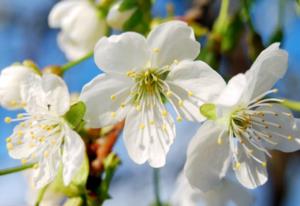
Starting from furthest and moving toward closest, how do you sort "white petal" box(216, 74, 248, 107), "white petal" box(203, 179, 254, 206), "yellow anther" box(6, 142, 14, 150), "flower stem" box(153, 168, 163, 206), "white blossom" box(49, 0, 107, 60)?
"white blossom" box(49, 0, 107, 60), "flower stem" box(153, 168, 163, 206), "white petal" box(203, 179, 254, 206), "yellow anther" box(6, 142, 14, 150), "white petal" box(216, 74, 248, 107)

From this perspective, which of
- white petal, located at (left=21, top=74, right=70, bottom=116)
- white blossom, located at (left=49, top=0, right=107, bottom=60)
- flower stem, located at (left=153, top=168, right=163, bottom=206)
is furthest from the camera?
white blossom, located at (left=49, top=0, right=107, bottom=60)

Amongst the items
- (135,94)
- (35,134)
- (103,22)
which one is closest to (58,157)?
(35,134)

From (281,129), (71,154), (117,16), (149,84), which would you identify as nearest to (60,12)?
(117,16)

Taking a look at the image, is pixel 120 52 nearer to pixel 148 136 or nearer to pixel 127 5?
pixel 148 136

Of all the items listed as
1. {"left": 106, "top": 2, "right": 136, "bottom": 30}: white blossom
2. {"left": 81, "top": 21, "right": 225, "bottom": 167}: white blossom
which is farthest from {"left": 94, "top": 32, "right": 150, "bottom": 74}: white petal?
{"left": 106, "top": 2, "right": 136, "bottom": 30}: white blossom

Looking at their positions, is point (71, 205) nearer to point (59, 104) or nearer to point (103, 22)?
point (59, 104)

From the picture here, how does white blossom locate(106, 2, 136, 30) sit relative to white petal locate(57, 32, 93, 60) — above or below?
above

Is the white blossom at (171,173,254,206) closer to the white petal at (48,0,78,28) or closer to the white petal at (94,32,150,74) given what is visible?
the white petal at (94,32,150,74)
